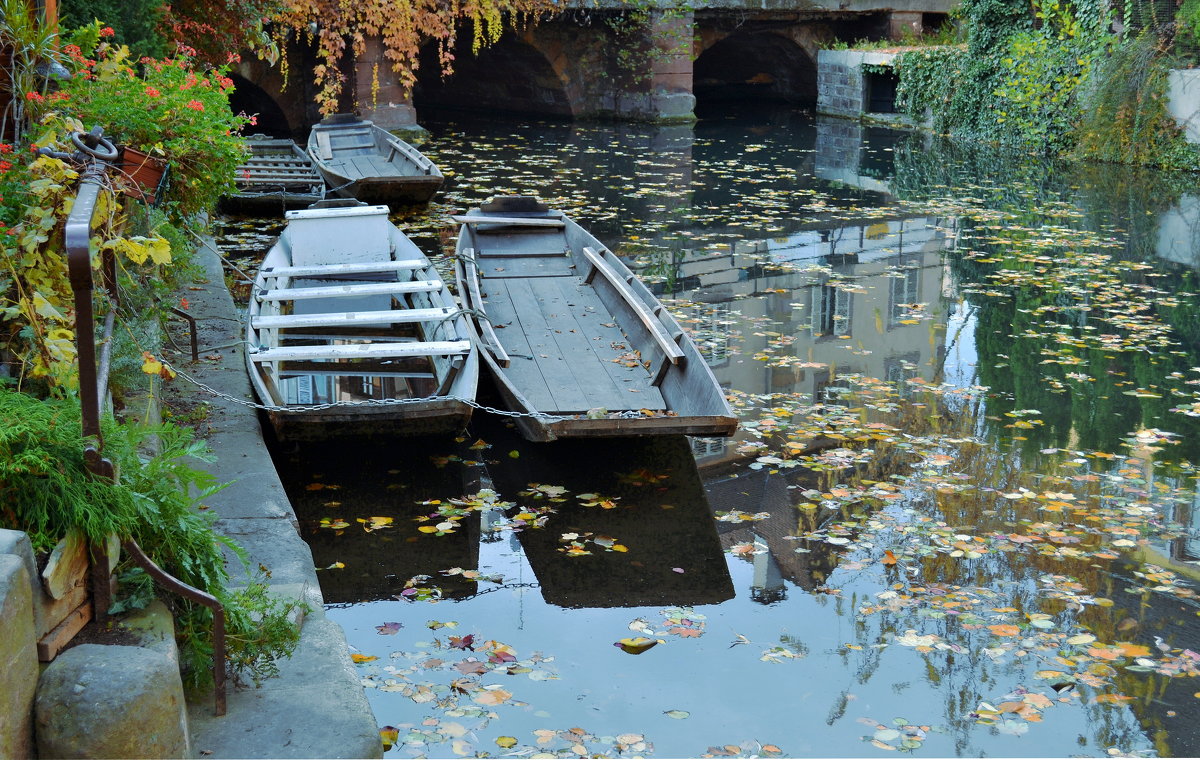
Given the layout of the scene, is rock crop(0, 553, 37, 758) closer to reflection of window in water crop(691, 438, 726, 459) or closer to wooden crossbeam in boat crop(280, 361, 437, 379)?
reflection of window in water crop(691, 438, 726, 459)

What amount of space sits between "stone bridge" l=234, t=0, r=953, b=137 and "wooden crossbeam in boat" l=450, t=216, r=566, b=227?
1149 cm

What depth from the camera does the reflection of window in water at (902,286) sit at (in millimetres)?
8781

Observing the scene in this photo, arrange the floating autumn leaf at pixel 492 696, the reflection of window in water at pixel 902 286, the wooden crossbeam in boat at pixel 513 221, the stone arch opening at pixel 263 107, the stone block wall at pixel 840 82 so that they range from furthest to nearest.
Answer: the stone block wall at pixel 840 82 < the stone arch opening at pixel 263 107 < the wooden crossbeam in boat at pixel 513 221 < the reflection of window in water at pixel 902 286 < the floating autumn leaf at pixel 492 696

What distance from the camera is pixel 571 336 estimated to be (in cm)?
747

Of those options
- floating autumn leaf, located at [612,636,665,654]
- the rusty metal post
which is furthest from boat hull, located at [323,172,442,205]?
the rusty metal post

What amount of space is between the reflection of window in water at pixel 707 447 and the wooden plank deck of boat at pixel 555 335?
30cm

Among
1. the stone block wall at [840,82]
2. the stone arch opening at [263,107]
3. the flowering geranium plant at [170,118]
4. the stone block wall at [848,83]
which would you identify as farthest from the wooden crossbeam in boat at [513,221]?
the stone block wall at [840,82]

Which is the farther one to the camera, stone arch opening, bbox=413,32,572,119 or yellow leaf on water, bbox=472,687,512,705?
stone arch opening, bbox=413,32,572,119

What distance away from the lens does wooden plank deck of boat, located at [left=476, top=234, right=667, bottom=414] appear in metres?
6.46

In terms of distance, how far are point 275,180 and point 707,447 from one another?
8256 millimetres

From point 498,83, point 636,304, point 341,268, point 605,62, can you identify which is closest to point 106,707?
point 341,268

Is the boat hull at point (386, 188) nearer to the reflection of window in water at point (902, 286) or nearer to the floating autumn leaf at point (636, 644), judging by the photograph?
the reflection of window in water at point (902, 286)

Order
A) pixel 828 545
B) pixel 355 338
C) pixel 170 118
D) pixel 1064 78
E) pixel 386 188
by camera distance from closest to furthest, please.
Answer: pixel 828 545 → pixel 170 118 → pixel 355 338 → pixel 386 188 → pixel 1064 78

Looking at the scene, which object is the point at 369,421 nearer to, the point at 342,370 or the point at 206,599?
the point at 342,370
